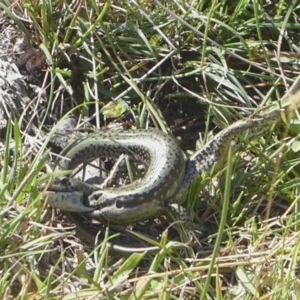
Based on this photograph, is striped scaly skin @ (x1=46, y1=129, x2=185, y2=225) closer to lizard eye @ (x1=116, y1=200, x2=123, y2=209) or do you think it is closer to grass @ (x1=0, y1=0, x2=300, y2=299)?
lizard eye @ (x1=116, y1=200, x2=123, y2=209)

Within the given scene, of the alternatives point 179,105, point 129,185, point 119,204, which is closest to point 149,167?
point 129,185

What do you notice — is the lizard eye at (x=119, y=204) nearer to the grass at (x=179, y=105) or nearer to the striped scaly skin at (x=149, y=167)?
the striped scaly skin at (x=149, y=167)

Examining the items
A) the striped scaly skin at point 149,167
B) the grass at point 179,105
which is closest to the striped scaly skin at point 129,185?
the striped scaly skin at point 149,167

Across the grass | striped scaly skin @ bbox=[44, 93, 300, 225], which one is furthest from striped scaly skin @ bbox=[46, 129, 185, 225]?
the grass

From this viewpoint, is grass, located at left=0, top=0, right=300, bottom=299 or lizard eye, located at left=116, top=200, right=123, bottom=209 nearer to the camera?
grass, located at left=0, top=0, right=300, bottom=299

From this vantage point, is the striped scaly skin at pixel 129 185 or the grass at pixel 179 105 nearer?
the grass at pixel 179 105
